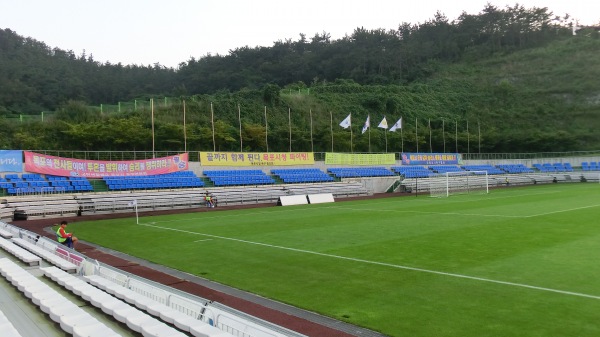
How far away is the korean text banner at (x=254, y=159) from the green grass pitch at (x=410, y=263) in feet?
49.8

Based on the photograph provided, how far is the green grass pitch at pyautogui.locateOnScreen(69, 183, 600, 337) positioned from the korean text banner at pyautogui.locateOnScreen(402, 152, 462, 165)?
29.6 m

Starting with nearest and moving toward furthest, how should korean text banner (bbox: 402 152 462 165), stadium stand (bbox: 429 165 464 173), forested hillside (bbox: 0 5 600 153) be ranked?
forested hillside (bbox: 0 5 600 153) < korean text banner (bbox: 402 152 462 165) < stadium stand (bbox: 429 165 464 173)

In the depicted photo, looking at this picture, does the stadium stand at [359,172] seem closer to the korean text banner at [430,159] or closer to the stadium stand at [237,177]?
the korean text banner at [430,159]

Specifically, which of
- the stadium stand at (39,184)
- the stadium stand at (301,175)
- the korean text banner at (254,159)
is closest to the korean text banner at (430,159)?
the stadium stand at (301,175)

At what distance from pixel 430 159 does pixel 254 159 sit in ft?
81.7

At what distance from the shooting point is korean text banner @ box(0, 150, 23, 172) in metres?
27.6

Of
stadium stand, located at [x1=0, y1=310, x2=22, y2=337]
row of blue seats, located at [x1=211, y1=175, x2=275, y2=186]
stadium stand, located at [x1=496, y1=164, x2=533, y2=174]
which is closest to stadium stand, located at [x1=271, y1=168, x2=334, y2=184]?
row of blue seats, located at [x1=211, y1=175, x2=275, y2=186]

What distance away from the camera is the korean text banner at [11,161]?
27.6m

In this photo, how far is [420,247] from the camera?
14352mm

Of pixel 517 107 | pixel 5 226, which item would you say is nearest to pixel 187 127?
pixel 5 226

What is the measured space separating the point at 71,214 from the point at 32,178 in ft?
14.7

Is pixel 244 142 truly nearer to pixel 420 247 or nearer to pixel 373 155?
pixel 373 155

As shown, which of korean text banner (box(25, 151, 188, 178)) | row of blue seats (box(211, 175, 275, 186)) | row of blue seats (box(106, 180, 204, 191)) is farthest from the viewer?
row of blue seats (box(211, 175, 275, 186))

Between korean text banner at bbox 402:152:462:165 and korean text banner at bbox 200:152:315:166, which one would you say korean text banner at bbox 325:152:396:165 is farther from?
korean text banner at bbox 402:152:462:165
